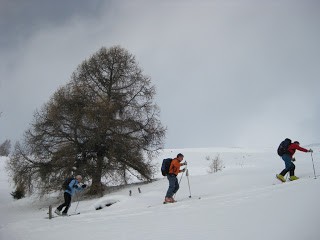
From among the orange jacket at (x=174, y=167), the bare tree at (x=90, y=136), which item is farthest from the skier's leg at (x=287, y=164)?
the bare tree at (x=90, y=136)

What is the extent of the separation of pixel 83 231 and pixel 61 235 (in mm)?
498

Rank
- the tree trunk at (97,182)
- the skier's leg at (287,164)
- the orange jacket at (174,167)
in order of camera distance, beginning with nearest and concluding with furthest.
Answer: the orange jacket at (174,167), the skier's leg at (287,164), the tree trunk at (97,182)

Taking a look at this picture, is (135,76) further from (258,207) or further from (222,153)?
(222,153)

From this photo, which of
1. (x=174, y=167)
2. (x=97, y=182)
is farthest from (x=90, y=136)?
(x=174, y=167)

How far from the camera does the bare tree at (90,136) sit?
750 inches

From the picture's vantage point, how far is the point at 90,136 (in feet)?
63.4

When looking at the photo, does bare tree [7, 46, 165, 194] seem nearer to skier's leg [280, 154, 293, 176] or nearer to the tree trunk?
the tree trunk

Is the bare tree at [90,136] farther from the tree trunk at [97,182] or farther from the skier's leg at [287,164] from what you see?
the skier's leg at [287,164]

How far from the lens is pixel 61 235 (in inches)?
285

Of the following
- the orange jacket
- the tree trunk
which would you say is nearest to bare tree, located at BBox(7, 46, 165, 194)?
the tree trunk

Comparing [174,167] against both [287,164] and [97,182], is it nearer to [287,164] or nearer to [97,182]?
[287,164]

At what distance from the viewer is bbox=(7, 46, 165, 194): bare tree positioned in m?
19.0

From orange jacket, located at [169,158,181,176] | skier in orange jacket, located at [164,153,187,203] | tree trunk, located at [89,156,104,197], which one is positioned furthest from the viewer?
tree trunk, located at [89,156,104,197]

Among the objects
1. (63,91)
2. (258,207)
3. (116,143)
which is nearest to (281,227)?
(258,207)
